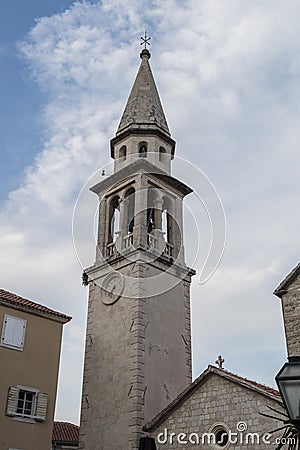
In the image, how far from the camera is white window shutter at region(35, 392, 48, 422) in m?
16.3

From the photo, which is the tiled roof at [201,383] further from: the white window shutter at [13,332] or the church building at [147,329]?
the white window shutter at [13,332]

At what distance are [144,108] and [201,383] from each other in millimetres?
13744

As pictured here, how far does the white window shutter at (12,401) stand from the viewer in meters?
15.5

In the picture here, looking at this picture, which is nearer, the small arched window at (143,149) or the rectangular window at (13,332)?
the rectangular window at (13,332)

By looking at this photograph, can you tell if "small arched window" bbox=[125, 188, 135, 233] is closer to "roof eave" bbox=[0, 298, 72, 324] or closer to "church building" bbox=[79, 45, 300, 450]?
"church building" bbox=[79, 45, 300, 450]

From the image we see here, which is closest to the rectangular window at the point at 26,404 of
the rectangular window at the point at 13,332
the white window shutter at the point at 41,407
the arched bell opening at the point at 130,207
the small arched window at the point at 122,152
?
the white window shutter at the point at 41,407

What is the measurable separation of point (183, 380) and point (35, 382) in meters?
5.45

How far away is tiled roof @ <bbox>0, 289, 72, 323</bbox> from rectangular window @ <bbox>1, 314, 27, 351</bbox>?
443 mm

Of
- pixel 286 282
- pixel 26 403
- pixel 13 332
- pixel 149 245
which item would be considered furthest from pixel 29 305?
pixel 286 282

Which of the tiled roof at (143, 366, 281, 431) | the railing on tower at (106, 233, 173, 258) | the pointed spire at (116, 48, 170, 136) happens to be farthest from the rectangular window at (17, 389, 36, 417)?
the pointed spire at (116, 48, 170, 136)

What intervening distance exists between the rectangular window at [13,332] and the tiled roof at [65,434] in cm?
1048

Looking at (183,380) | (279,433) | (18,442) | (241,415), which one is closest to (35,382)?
(18,442)

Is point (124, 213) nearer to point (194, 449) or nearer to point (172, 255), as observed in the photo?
point (172, 255)

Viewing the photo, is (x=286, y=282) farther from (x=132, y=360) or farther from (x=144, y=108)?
(x=144, y=108)
